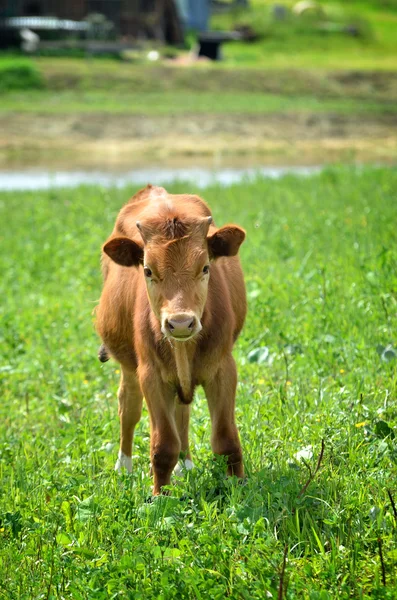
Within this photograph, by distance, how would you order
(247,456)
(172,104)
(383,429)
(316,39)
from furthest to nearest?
(316,39), (172,104), (247,456), (383,429)

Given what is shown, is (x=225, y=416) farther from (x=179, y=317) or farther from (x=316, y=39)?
(x=316, y=39)

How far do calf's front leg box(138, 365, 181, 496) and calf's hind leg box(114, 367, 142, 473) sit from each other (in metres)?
0.82

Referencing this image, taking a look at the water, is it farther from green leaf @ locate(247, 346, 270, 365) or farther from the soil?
green leaf @ locate(247, 346, 270, 365)

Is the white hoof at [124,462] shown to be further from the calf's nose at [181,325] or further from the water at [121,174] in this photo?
the water at [121,174]

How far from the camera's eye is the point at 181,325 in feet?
16.1

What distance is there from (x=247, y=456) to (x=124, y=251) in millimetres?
1336

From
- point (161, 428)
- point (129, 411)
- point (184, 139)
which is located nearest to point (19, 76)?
point (184, 139)

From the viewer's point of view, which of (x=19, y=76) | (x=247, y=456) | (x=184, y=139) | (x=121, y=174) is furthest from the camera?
(x=19, y=76)

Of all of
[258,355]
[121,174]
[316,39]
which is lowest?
[316,39]

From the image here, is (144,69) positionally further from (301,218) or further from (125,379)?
(125,379)

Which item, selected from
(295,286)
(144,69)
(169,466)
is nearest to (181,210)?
(169,466)

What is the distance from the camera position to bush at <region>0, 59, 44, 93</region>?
36.9 metres

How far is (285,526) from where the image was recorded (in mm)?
4746

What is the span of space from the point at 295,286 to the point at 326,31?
52.4 m
